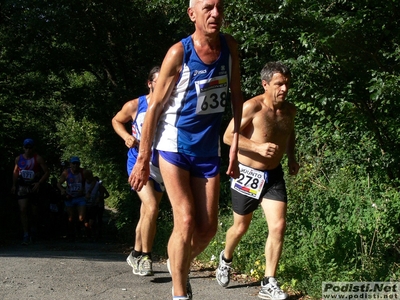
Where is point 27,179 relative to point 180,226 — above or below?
above

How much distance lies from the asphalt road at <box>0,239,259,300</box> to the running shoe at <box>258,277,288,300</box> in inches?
8.8

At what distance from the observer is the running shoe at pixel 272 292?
6.63 meters

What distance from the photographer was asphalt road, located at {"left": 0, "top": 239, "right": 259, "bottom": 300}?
277 inches

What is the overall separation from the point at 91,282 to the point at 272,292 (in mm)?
2065

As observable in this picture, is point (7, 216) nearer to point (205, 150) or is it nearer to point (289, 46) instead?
point (289, 46)

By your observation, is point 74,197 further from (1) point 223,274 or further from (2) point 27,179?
(1) point 223,274

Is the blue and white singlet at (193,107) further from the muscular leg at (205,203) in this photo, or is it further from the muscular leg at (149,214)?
the muscular leg at (149,214)

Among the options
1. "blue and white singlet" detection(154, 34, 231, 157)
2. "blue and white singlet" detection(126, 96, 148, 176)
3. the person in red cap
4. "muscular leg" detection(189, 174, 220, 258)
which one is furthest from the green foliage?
the person in red cap

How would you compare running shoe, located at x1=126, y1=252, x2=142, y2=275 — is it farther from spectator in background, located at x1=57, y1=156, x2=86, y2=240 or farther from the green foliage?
spectator in background, located at x1=57, y1=156, x2=86, y2=240

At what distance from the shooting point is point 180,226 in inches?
213

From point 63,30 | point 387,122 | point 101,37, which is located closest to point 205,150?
point 387,122

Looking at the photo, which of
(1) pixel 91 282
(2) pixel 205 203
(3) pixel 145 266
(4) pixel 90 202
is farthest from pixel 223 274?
(4) pixel 90 202

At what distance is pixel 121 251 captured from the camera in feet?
40.0

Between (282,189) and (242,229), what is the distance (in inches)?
23.0
